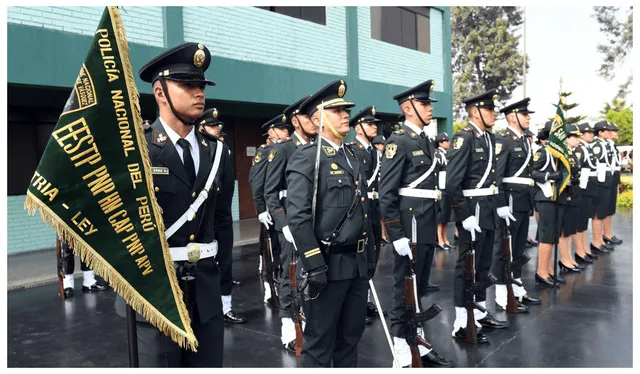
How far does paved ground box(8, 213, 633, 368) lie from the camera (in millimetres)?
4531

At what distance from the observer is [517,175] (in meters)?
6.33

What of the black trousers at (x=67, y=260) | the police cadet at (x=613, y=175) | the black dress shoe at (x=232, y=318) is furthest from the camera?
the police cadet at (x=613, y=175)

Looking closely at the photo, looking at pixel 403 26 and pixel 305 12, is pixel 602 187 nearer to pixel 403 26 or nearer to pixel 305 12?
pixel 305 12

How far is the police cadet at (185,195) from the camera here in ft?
8.30

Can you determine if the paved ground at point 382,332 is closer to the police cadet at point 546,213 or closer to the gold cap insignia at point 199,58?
the police cadet at point 546,213

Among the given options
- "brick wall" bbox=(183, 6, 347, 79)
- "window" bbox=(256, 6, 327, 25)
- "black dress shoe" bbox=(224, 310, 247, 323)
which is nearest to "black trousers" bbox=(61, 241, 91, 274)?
"black dress shoe" bbox=(224, 310, 247, 323)

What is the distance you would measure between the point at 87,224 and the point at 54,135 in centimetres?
36

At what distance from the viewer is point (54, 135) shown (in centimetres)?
195

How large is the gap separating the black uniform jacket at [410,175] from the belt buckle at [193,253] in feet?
7.34

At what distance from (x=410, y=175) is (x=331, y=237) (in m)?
1.51

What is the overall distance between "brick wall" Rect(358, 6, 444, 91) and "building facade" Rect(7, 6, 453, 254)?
3 centimetres

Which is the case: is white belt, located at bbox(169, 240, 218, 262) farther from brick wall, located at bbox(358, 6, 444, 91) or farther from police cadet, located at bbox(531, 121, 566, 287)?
brick wall, located at bbox(358, 6, 444, 91)

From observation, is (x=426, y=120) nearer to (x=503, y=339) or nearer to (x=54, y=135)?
(x=503, y=339)

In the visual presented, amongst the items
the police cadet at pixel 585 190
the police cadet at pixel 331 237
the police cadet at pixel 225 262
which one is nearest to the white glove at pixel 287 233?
the police cadet at pixel 225 262
